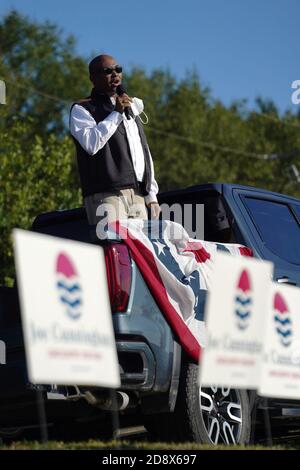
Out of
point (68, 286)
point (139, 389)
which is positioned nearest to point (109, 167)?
point (139, 389)

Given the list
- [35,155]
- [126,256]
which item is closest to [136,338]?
[126,256]

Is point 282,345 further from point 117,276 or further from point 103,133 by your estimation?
point 103,133

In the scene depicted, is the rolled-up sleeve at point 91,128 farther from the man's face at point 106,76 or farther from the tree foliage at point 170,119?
the tree foliage at point 170,119

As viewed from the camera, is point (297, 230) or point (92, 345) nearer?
point (92, 345)

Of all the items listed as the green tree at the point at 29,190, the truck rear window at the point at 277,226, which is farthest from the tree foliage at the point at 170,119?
the truck rear window at the point at 277,226

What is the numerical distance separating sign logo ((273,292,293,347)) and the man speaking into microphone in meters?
1.49

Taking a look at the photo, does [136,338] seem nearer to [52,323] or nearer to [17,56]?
[52,323]

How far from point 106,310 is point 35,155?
698 inches

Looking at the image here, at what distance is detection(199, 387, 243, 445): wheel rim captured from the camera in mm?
6938

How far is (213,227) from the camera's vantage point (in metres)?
7.90

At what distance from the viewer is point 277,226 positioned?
845 cm

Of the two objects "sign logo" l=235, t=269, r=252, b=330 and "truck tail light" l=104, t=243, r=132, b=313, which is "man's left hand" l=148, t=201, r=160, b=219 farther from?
"sign logo" l=235, t=269, r=252, b=330

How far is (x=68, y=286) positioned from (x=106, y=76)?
281 centimetres
